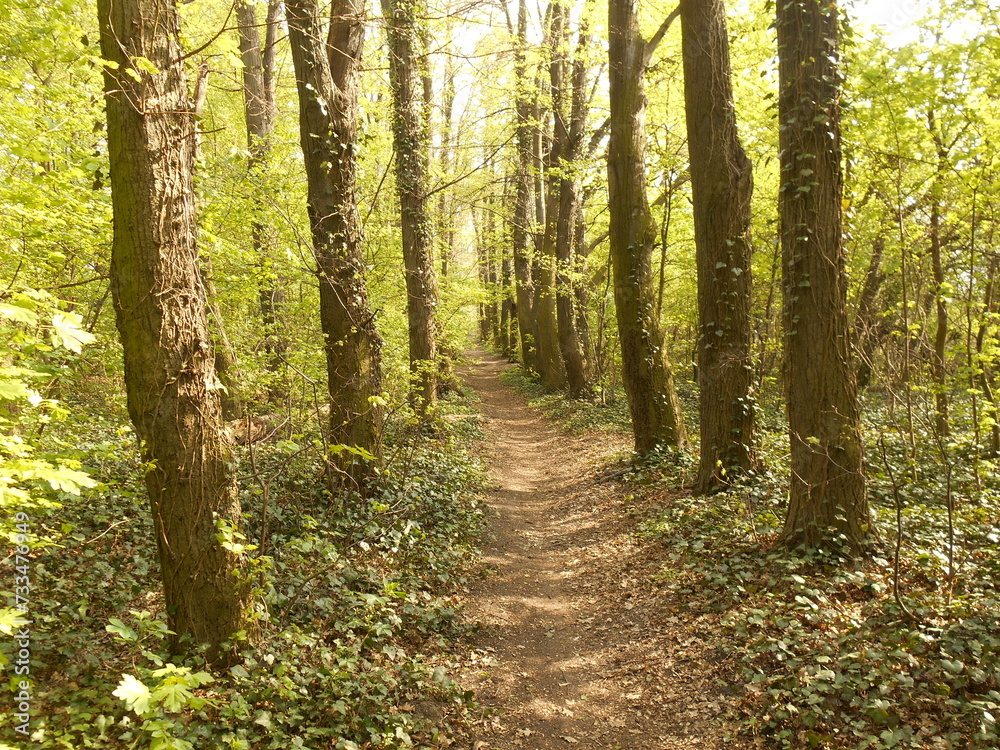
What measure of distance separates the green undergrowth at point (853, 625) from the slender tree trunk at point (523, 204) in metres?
11.4

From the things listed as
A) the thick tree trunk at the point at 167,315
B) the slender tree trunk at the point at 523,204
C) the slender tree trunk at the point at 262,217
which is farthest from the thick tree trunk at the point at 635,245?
Answer: the thick tree trunk at the point at 167,315

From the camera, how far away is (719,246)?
309 inches

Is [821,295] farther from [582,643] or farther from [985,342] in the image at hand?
[985,342]

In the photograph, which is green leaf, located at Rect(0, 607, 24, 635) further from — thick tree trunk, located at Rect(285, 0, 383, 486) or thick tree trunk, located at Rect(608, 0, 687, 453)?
thick tree trunk, located at Rect(608, 0, 687, 453)

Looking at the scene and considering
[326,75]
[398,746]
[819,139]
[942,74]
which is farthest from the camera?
[942,74]

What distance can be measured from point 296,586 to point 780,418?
11.4 metres

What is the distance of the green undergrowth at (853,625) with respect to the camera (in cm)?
341

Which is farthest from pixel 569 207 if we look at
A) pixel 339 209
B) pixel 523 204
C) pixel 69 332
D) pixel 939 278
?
pixel 69 332

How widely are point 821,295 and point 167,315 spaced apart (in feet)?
18.1

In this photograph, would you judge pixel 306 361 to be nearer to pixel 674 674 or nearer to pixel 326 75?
pixel 326 75

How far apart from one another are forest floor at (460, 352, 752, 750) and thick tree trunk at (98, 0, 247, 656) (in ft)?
7.76

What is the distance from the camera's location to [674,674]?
464 centimetres

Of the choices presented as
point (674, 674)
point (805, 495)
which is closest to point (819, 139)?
point (805, 495)

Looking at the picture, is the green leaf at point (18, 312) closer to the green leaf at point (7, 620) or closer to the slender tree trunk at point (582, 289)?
the green leaf at point (7, 620)
